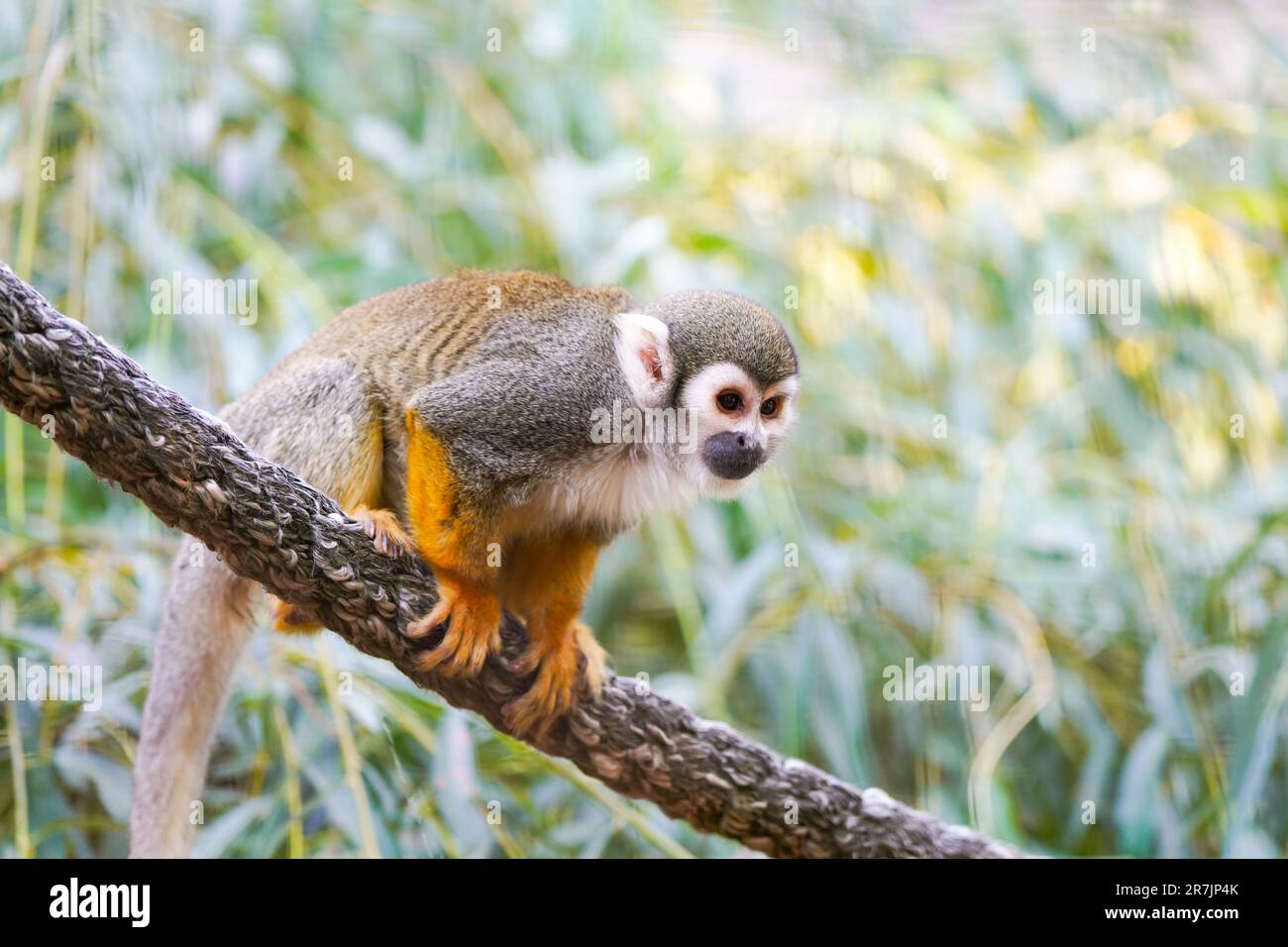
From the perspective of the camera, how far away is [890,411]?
12.0 ft

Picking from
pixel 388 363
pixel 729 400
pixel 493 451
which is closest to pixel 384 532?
pixel 493 451

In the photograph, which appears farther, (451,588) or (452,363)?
(452,363)

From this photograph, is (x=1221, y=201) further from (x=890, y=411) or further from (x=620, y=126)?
(x=620, y=126)

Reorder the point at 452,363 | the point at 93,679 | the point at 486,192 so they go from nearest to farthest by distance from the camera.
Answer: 1. the point at 452,363
2. the point at 93,679
3. the point at 486,192

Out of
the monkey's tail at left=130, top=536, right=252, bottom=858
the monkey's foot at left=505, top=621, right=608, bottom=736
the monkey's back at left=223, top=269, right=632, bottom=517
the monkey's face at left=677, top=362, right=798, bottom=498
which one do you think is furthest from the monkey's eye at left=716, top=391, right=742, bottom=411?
the monkey's tail at left=130, top=536, right=252, bottom=858

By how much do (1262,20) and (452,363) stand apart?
3295mm

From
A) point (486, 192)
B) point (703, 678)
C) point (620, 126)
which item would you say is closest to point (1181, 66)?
point (620, 126)

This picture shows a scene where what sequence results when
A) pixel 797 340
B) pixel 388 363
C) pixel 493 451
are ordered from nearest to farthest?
pixel 493 451 < pixel 388 363 < pixel 797 340

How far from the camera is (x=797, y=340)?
11.9ft

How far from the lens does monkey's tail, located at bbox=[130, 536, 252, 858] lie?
2133 millimetres

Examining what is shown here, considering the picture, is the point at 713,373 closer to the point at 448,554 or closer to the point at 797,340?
the point at 448,554

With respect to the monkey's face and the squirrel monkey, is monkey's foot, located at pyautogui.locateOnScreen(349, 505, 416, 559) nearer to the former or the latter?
the squirrel monkey

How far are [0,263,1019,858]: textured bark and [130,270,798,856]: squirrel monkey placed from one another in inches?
2.5

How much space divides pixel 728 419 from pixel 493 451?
43cm
